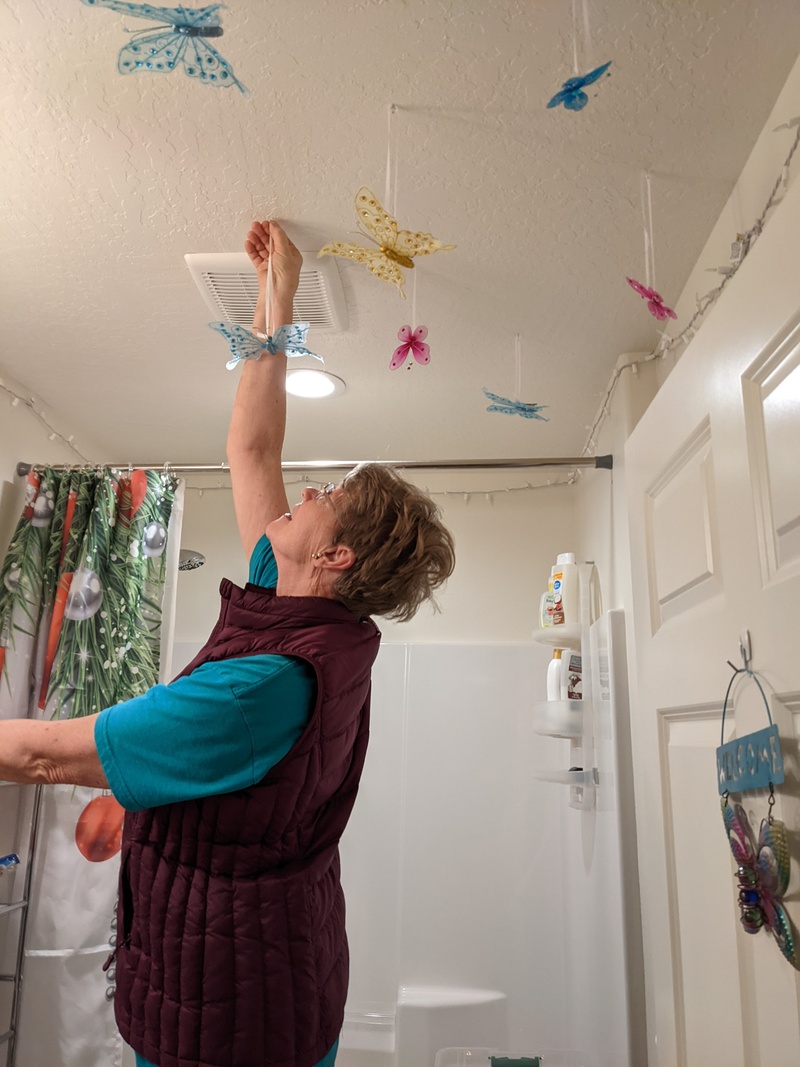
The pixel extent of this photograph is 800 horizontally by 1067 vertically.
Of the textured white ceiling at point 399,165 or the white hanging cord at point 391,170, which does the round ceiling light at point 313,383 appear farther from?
the white hanging cord at point 391,170

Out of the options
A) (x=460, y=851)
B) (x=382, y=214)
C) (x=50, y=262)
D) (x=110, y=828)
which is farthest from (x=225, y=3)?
(x=460, y=851)

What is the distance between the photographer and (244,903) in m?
0.88

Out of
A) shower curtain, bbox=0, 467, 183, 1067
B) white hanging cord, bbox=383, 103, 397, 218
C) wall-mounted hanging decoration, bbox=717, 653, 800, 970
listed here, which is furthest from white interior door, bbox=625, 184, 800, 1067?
shower curtain, bbox=0, 467, 183, 1067

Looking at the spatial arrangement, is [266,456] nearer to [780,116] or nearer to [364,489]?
[364,489]

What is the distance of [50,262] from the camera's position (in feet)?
4.97

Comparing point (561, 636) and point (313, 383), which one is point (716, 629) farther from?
point (313, 383)

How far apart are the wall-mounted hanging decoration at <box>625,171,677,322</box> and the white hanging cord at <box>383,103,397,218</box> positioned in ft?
1.30

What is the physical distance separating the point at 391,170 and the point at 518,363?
71 centimetres

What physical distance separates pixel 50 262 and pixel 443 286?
769 mm

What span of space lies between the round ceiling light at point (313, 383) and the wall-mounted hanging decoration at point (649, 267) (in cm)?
81

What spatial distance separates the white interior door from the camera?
0.72 meters

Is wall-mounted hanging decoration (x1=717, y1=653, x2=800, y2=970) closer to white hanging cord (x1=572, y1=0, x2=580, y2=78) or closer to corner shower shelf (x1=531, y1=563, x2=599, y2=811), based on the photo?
white hanging cord (x1=572, y1=0, x2=580, y2=78)

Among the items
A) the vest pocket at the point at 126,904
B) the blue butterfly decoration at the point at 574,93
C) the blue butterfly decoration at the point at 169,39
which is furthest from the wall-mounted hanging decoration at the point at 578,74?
the vest pocket at the point at 126,904

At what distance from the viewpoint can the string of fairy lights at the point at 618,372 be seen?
107 centimetres
